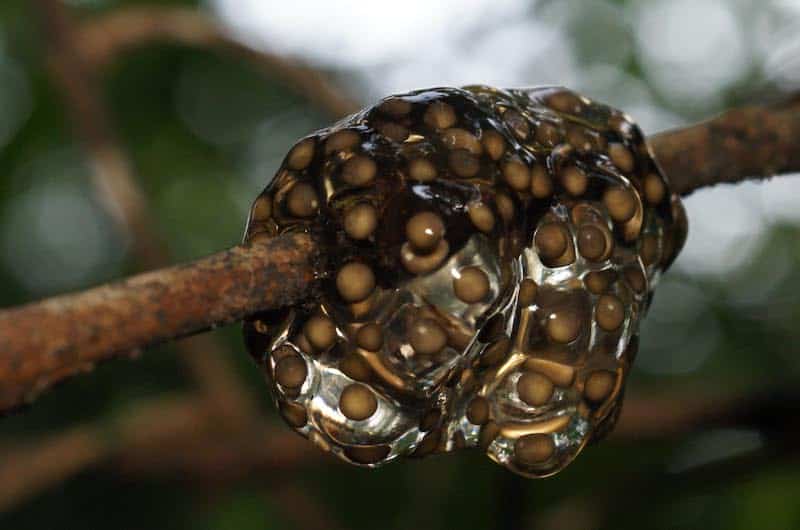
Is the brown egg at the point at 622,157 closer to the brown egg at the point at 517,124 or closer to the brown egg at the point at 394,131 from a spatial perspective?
the brown egg at the point at 517,124

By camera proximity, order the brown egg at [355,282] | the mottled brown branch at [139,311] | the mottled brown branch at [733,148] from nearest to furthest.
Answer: the mottled brown branch at [139,311] → the brown egg at [355,282] → the mottled brown branch at [733,148]

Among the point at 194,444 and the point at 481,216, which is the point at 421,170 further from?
the point at 194,444

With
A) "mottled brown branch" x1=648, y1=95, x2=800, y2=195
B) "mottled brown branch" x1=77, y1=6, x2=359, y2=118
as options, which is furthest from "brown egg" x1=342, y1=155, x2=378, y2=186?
"mottled brown branch" x1=77, y1=6, x2=359, y2=118

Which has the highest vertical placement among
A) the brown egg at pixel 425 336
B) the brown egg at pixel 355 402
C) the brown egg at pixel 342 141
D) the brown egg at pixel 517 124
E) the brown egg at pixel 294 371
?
the brown egg at pixel 342 141

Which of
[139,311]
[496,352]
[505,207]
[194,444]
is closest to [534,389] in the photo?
[496,352]

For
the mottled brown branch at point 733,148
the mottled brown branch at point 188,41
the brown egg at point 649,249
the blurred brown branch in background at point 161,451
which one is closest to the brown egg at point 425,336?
the brown egg at point 649,249

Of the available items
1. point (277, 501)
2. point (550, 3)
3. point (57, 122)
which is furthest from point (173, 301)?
point (550, 3)
